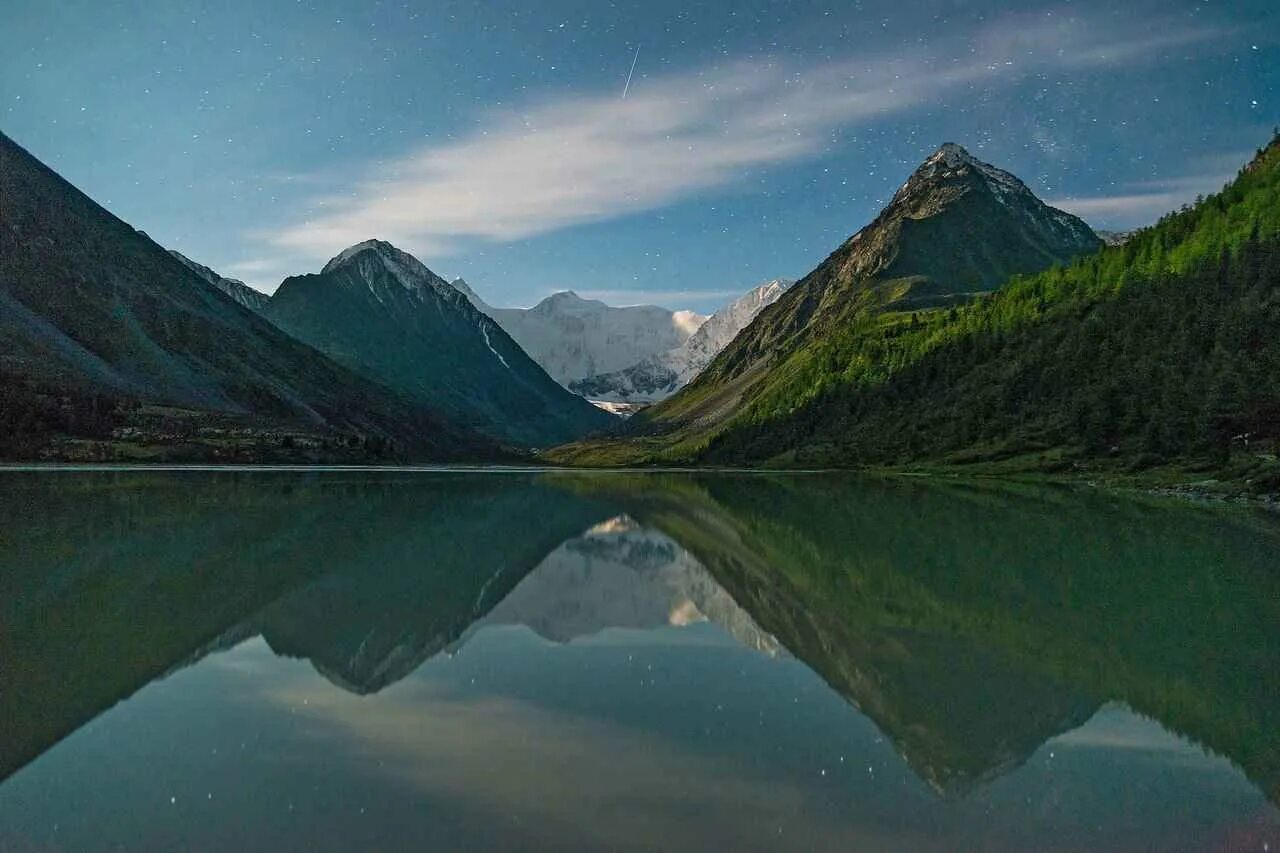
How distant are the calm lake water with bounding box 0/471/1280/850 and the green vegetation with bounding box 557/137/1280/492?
62042 mm

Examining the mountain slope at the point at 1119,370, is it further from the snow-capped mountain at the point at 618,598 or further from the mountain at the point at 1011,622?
the snow-capped mountain at the point at 618,598

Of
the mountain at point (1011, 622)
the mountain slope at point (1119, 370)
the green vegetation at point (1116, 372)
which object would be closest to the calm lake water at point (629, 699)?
the mountain at point (1011, 622)

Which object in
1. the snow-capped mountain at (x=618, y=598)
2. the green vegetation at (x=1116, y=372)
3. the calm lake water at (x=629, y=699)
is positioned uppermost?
the green vegetation at (x=1116, y=372)

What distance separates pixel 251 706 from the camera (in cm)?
1545

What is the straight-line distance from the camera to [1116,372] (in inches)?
5285

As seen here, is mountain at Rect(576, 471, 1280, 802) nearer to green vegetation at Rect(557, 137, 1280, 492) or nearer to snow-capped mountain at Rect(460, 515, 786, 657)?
snow-capped mountain at Rect(460, 515, 786, 657)

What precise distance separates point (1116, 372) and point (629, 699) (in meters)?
136

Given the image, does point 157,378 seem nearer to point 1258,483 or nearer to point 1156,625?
point 1258,483

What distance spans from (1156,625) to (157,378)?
198 meters

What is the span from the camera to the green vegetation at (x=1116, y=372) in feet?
341

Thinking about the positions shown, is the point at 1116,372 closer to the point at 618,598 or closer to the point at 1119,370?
the point at 1119,370

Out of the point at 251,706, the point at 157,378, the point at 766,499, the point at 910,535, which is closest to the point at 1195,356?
the point at 766,499

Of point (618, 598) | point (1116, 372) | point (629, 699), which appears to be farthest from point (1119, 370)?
point (629, 699)

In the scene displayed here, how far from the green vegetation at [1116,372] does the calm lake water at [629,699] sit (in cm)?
6204
